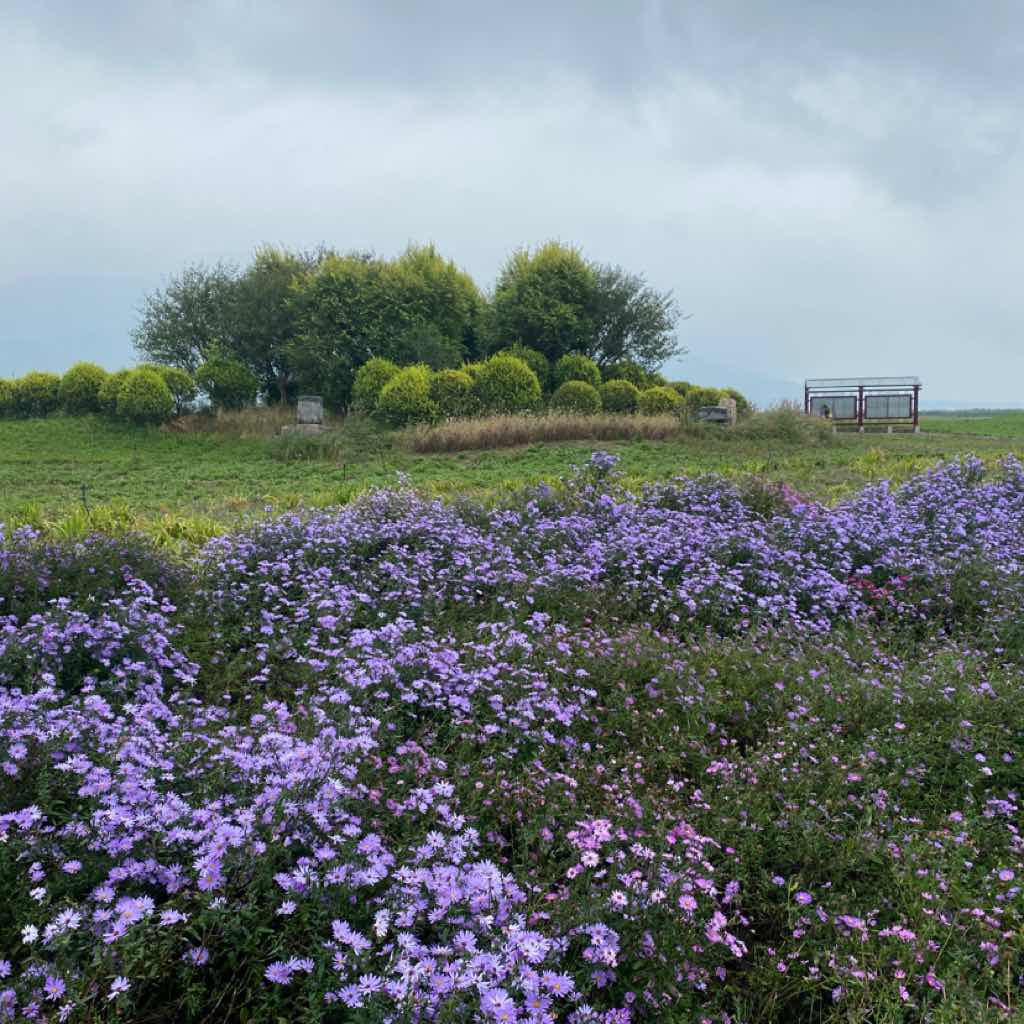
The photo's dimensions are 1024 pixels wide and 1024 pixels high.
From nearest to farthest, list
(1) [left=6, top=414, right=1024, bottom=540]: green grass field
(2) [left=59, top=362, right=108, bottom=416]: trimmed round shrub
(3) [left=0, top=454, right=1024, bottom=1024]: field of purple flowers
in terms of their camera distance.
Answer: (3) [left=0, top=454, right=1024, bottom=1024]: field of purple flowers, (1) [left=6, top=414, right=1024, bottom=540]: green grass field, (2) [left=59, top=362, right=108, bottom=416]: trimmed round shrub

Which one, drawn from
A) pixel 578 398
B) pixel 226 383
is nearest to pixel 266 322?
pixel 226 383

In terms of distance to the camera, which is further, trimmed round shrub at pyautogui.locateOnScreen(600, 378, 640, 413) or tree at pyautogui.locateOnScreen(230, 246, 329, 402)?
tree at pyautogui.locateOnScreen(230, 246, 329, 402)

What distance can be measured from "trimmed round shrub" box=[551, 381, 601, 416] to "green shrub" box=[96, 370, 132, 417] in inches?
416

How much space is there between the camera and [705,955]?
2.20 metres

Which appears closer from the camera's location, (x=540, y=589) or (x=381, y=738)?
(x=381, y=738)

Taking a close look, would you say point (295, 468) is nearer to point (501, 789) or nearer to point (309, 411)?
point (309, 411)

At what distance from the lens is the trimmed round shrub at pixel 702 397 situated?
2106 cm

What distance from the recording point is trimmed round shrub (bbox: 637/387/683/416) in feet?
64.0

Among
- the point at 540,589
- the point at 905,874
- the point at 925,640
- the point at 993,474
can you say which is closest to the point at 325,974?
the point at 905,874

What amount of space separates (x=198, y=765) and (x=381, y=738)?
0.64 metres

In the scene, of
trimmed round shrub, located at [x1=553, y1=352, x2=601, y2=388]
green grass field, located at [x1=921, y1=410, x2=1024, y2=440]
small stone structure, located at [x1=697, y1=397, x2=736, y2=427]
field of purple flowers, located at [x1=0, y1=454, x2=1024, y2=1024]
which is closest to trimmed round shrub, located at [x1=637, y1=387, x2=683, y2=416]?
small stone structure, located at [x1=697, y1=397, x2=736, y2=427]

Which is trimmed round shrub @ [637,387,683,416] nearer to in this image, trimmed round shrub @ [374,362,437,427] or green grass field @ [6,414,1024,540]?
green grass field @ [6,414,1024,540]

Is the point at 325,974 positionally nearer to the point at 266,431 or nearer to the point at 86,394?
the point at 266,431

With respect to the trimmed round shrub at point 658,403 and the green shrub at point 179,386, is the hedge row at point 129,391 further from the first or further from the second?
the trimmed round shrub at point 658,403
